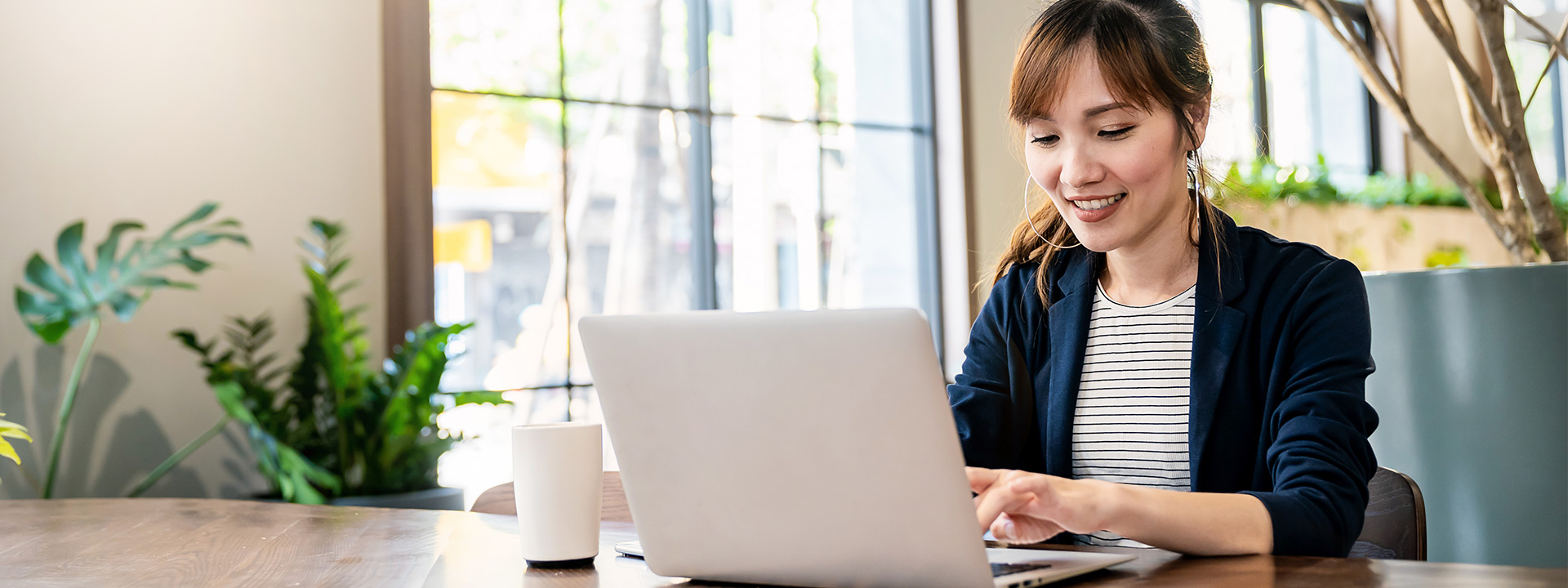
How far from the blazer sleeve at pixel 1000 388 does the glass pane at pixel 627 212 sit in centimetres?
233

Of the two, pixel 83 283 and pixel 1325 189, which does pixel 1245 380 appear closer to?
pixel 83 283

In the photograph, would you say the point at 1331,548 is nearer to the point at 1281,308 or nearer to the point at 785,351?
the point at 1281,308

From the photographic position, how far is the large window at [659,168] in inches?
135

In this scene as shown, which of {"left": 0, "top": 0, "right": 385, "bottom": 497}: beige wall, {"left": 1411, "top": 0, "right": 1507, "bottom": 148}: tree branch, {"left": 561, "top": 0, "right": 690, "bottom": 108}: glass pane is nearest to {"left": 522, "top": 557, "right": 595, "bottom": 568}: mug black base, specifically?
{"left": 1411, "top": 0, "right": 1507, "bottom": 148}: tree branch

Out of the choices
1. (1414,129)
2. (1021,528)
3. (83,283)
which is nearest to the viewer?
(1021,528)

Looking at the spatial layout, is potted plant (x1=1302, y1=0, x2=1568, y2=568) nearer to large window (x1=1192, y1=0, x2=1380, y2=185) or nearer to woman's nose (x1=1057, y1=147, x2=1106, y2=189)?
woman's nose (x1=1057, y1=147, x2=1106, y2=189)

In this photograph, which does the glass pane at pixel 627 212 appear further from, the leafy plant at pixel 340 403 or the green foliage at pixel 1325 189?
the green foliage at pixel 1325 189

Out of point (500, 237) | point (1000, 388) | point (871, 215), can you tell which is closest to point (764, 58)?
point (871, 215)

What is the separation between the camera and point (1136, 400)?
1271mm

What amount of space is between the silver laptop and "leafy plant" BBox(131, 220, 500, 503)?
1.87m

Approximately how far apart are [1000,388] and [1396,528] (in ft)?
1.45

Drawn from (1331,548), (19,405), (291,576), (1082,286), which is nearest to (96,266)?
(19,405)

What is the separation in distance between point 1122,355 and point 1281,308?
0.19m

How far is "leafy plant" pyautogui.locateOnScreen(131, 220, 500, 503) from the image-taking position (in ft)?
8.18
